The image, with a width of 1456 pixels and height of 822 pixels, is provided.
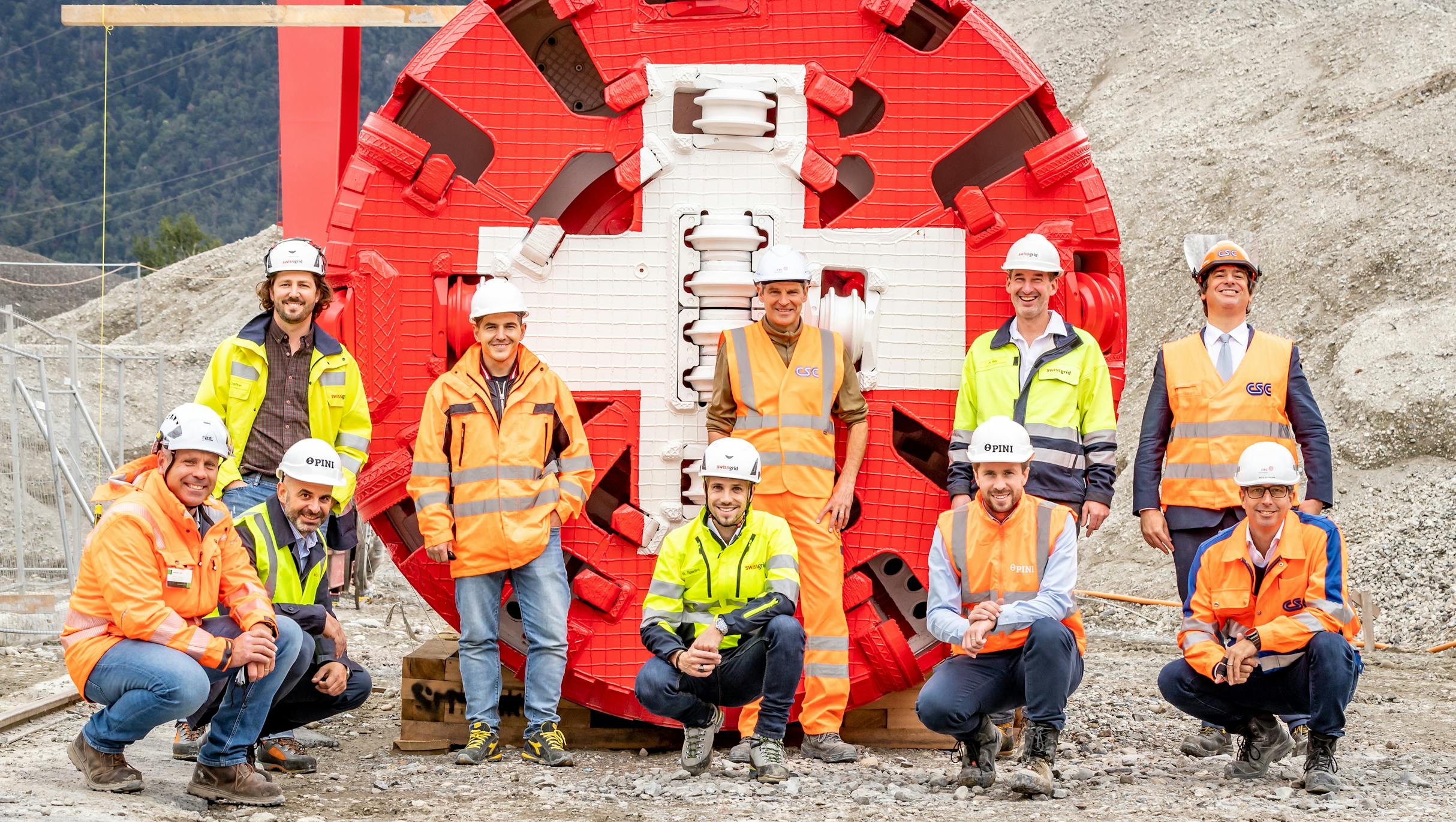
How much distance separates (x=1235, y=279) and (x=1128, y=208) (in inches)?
474

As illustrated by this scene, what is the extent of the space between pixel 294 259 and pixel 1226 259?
→ 357 centimetres

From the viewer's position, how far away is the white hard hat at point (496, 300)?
18.7ft

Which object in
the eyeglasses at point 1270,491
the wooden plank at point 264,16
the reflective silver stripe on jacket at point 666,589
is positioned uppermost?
the wooden plank at point 264,16

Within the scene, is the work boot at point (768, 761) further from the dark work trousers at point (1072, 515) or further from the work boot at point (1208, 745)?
the work boot at point (1208, 745)

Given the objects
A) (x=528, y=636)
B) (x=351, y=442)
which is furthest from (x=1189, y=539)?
(x=351, y=442)

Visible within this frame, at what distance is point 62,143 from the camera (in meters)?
61.5

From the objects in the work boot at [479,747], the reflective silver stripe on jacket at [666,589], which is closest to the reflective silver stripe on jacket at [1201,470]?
the reflective silver stripe on jacket at [666,589]

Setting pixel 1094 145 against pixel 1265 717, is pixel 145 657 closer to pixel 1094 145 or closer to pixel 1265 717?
pixel 1265 717

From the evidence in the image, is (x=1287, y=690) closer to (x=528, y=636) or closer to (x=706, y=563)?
(x=706, y=563)

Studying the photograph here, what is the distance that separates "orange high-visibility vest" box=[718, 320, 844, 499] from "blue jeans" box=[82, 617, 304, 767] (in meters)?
2.02

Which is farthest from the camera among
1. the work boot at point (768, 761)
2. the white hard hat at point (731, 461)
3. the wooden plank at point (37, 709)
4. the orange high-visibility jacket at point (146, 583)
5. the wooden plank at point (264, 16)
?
the wooden plank at point (264, 16)

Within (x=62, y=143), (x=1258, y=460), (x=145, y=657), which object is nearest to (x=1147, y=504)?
(x=1258, y=460)

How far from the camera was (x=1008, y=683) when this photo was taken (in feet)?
17.4

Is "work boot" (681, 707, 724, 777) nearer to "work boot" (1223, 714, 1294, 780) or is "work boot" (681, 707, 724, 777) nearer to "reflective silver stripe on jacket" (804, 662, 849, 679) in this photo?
"reflective silver stripe on jacket" (804, 662, 849, 679)
